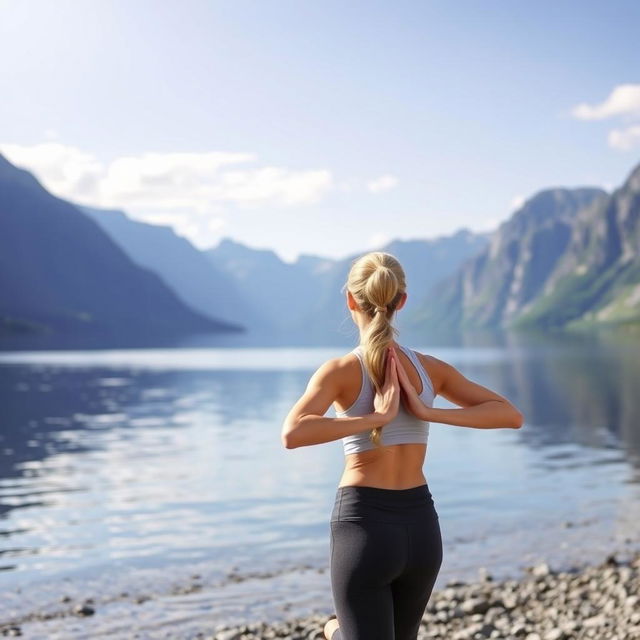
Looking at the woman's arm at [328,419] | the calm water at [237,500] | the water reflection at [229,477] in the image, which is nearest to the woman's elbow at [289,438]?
the woman's arm at [328,419]

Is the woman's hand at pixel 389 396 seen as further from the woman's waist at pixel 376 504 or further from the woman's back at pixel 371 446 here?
the woman's waist at pixel 376 504

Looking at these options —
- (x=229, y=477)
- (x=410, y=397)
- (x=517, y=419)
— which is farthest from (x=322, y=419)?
(x=229, y=477)

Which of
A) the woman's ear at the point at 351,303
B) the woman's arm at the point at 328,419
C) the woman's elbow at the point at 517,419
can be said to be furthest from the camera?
the woman's elbow at the point at 517,419

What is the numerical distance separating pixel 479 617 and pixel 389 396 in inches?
406

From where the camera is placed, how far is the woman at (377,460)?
5.39 meters

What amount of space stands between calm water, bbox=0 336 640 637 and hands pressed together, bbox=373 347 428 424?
37.0 ft

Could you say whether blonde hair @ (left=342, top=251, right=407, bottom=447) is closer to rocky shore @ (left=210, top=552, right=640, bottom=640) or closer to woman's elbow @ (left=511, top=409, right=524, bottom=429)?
woman's elbow @ (left=511, top=409, right=524, bottom=429)

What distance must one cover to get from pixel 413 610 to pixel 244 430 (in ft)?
149

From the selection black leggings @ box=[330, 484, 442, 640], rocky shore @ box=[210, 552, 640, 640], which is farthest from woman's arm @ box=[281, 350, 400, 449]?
rocky shore @ box=[210, 552, 640, 640]

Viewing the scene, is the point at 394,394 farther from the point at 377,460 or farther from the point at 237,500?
the point at 237,500

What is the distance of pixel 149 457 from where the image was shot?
39.6m

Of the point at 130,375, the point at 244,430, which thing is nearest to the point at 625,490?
the point at 244,430

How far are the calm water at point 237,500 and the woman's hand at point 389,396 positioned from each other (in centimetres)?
1131

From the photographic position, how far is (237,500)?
2877 cm
